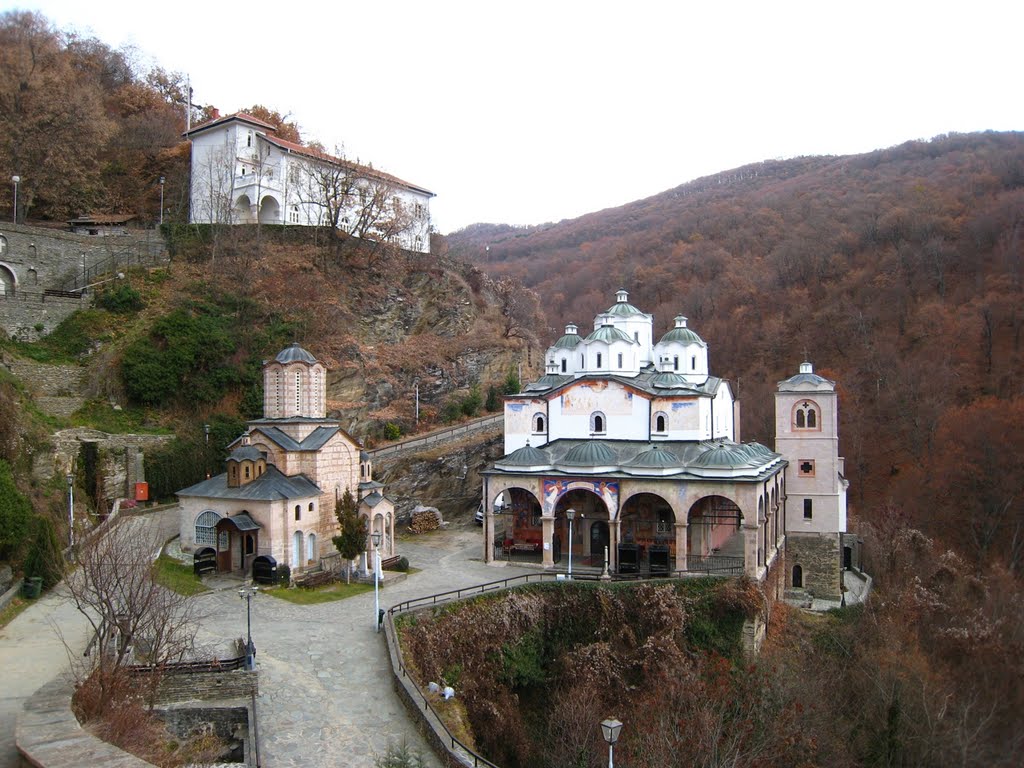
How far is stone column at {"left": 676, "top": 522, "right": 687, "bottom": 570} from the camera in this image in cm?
2320

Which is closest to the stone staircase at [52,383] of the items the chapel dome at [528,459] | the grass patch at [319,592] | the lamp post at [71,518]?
the lamp post at [71,518]

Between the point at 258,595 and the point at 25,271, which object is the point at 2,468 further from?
the point at 25,271

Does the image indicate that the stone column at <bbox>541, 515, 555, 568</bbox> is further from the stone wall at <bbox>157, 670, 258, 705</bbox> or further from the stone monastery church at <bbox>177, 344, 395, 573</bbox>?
the stone wall at <bbox>157, 670, 258, 705</bbox>

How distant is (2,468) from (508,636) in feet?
44.9

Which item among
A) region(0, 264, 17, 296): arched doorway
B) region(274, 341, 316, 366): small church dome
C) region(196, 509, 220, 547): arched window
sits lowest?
region(196, 509, 220, 547): arched window

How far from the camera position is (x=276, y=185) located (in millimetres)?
40438

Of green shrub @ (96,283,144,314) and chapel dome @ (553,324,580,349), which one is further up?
green shrub @ (96,283,144,314)

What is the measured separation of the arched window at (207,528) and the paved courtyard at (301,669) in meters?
2.57

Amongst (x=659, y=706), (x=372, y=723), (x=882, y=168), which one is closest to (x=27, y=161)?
(x=372, y=723)

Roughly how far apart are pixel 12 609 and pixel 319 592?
7.28m

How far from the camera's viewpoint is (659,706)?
57.5 ft

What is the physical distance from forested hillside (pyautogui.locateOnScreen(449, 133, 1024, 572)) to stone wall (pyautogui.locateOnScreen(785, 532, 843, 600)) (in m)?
11.1

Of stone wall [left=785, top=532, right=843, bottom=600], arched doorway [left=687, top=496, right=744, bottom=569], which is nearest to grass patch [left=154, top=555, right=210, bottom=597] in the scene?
arched doorway [left=687, top=496, right=744, bottom=569]

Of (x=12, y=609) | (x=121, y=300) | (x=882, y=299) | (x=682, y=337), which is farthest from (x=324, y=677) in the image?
(x=882, y=299)
